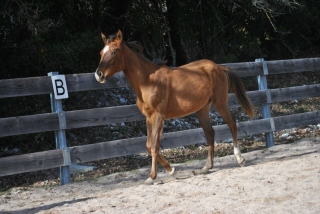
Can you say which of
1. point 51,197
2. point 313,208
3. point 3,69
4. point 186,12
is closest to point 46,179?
point 51,197

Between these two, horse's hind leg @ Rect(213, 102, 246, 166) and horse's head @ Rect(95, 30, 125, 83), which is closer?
horse's head @ Rect(95, 30, 125, 83)

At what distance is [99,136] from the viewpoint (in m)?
11.1

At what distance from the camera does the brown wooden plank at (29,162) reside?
23.8 ft

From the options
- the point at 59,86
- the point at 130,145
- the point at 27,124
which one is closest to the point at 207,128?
the point at 130,145

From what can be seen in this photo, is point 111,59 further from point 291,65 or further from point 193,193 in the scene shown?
point 291,65

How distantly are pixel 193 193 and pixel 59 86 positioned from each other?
296cm

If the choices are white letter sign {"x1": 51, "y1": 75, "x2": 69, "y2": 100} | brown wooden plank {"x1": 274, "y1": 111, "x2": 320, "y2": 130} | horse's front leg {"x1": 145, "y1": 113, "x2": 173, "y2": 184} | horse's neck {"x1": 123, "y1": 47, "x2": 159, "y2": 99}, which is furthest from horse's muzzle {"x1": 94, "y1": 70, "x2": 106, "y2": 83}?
brown wooden plank {"x1": 274, "y1": 111, "x2": 320, "y2": 130}

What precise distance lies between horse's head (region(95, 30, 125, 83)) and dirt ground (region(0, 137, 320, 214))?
5.07 ft

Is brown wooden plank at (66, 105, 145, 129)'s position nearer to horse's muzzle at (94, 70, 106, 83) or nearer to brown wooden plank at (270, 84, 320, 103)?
horse's muzzle at (94, 70, 106, 83)

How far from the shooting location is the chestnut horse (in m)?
7.11

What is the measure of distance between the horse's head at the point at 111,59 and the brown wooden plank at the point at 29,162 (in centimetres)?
149

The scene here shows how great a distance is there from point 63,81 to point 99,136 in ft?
11.4

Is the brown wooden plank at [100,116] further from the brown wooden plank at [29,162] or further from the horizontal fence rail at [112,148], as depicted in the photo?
the brown wooden plank at [29,162]

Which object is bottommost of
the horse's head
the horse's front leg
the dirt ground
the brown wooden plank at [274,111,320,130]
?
the dirt ground
